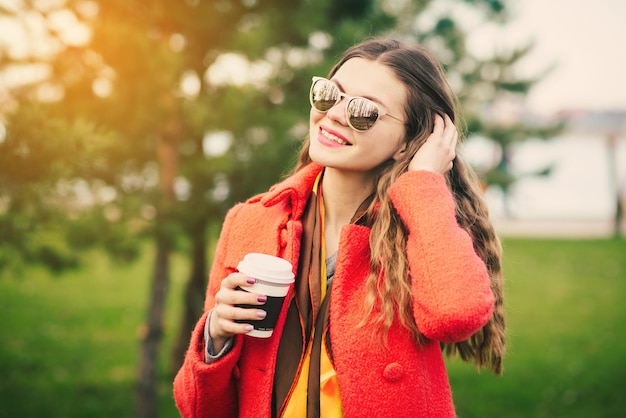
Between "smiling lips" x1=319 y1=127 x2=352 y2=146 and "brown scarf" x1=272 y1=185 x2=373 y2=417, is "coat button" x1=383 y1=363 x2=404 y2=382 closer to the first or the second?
"brown scarf" x1=272 y1=185 x2=373 y2=417

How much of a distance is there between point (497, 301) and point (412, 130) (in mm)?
708

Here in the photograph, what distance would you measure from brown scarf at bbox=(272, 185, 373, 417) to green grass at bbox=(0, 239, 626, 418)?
2.65 m

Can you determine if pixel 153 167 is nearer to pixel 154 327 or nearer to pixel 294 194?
pixel 154 327

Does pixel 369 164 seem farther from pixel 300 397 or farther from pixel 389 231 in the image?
pixel 300 397

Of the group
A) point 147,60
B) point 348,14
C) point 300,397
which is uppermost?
point 348,14

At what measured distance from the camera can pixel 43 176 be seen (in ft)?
8.50

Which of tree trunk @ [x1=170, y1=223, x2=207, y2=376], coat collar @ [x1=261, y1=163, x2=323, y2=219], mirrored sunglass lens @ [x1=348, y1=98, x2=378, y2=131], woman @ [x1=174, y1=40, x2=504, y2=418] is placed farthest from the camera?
tree trunk @ [x1=170, y1=223, x2=207, y2=376]

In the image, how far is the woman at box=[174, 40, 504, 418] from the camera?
1.63m


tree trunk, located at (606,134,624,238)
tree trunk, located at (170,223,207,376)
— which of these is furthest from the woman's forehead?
tree trunk, located at (606,134,624,238)

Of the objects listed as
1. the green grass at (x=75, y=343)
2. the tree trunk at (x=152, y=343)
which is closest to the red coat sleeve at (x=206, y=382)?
the green grass at (x=75, y=343)

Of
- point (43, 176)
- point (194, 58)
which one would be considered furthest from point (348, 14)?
point (43, 176)

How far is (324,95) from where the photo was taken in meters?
1.84

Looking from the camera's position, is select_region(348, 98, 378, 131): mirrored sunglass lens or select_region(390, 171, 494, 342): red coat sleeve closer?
select_region(390, 171, 494, 342): red coat sleeve

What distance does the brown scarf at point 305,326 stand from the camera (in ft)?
5.57
